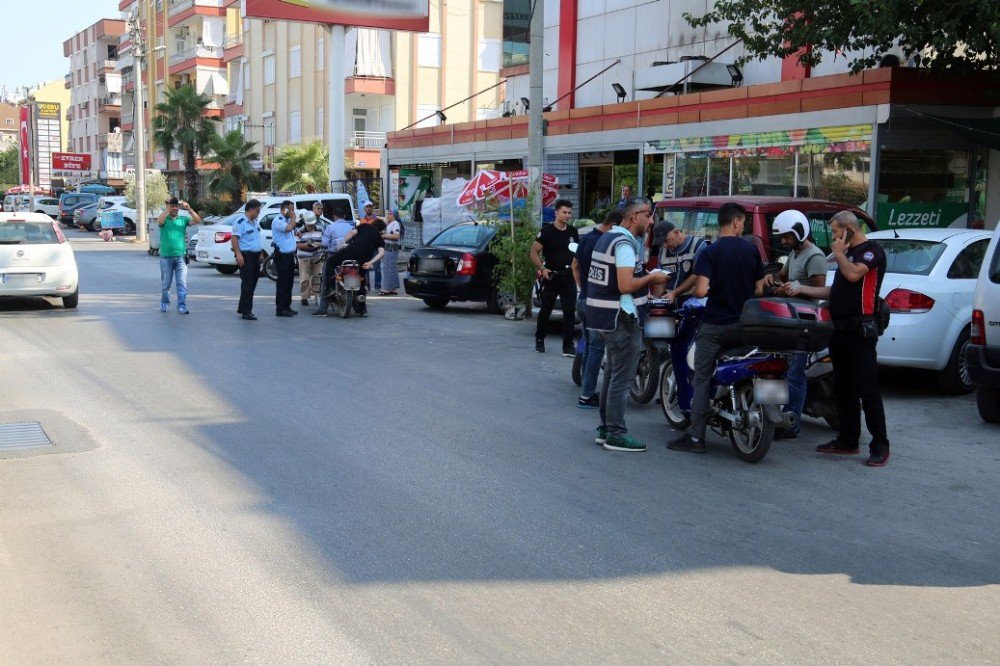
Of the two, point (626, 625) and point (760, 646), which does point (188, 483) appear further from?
point (760, 646)

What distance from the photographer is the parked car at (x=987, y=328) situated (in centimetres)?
899

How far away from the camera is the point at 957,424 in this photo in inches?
377

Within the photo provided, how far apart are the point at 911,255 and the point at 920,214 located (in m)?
7.15

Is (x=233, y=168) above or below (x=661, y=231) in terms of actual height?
above

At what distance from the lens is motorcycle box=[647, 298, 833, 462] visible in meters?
7.61

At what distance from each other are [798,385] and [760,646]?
4412mm

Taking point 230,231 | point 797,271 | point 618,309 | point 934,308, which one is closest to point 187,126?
point 230,231

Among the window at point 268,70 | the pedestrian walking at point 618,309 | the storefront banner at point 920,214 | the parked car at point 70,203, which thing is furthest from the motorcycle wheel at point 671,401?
the parked car at point 70,203

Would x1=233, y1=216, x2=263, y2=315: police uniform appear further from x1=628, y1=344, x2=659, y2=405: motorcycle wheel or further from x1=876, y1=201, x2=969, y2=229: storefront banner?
x1=876, y1=201, x2=969, y2=229: storefront banner

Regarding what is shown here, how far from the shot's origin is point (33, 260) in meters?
17.0

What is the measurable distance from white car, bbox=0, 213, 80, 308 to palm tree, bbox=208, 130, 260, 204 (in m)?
32.9

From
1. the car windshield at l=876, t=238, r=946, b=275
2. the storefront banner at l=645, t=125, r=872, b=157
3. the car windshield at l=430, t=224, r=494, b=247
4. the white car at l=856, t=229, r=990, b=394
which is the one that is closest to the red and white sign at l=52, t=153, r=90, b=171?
the storefront banner at l=645, t=125, r=872, b=157

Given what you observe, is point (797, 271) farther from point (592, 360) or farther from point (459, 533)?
point (459, 533)

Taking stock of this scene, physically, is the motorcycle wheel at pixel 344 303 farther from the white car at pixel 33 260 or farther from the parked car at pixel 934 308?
the parked car at pixel 934 308
